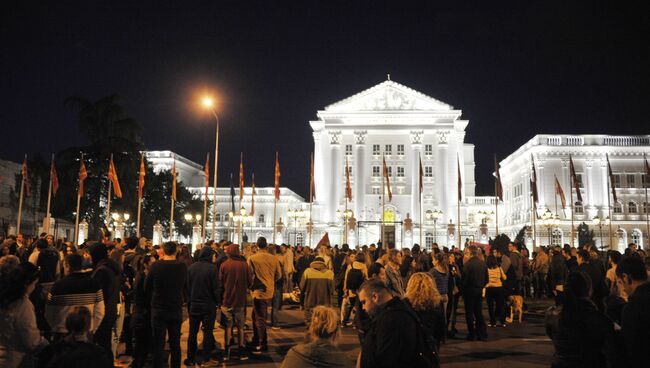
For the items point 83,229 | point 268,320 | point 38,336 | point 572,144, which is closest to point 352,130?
point 572,144

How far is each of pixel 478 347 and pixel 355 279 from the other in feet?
11.4

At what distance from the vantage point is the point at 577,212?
5584 cm

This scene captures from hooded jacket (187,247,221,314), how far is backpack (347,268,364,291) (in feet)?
8.77

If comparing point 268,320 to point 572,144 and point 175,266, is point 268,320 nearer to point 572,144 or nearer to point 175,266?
point 175,266

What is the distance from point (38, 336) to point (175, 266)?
10.5 ft

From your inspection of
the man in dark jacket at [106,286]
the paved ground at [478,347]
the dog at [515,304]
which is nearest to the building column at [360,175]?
the dog at [515,304]

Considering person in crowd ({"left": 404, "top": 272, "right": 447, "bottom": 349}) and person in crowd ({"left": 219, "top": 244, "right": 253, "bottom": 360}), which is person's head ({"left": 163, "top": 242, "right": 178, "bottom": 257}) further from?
person in crowd ({"left": 404, "top": 272, "right": 447, "bottom": 349})

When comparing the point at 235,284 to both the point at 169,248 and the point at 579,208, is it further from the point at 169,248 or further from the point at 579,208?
the point at 579,208

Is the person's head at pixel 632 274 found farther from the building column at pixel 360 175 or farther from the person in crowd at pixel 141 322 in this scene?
the building column at pixel 360 175

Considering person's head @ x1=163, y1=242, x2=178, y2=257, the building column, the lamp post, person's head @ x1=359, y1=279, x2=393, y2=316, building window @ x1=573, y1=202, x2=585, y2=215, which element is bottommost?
person's head @ x1=359, y1=279, x2=393, y2=316

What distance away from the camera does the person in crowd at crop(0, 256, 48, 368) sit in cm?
511

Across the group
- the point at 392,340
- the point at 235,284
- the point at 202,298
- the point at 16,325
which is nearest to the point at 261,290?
the point at 235,284

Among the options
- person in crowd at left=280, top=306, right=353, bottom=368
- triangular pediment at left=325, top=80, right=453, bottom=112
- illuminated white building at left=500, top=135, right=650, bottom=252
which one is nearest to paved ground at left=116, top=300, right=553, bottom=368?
person in crowd at left=280, top=306, right=353, bottom=368

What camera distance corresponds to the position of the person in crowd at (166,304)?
327 inches
